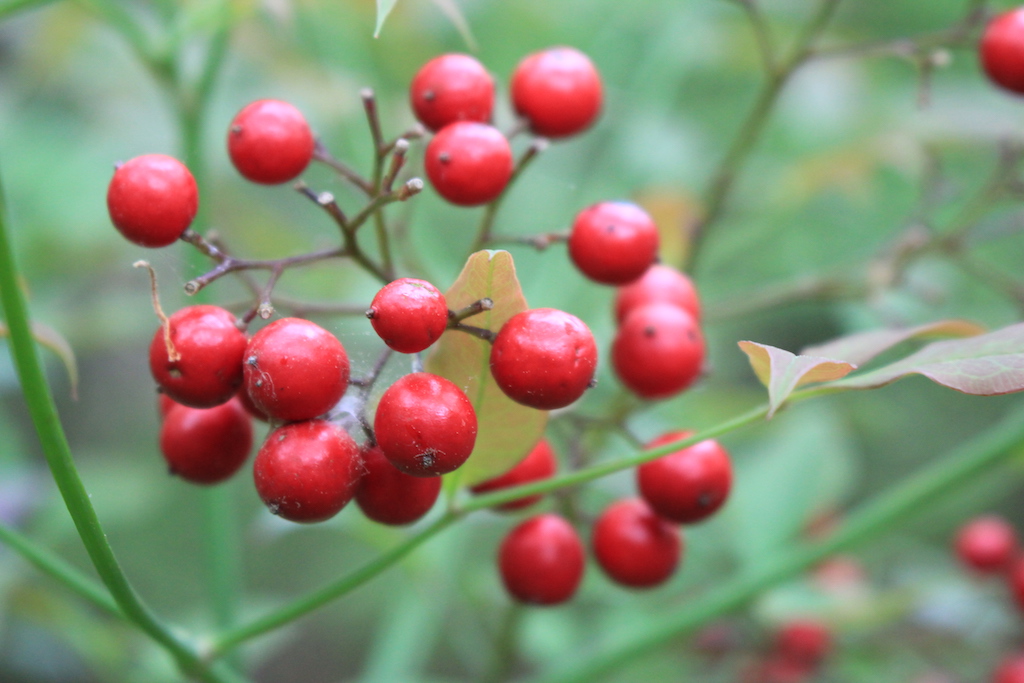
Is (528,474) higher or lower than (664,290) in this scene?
lower

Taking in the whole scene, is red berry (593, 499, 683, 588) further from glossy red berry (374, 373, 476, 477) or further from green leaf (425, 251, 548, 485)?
glossy red berry (374, 373, 476, 477)

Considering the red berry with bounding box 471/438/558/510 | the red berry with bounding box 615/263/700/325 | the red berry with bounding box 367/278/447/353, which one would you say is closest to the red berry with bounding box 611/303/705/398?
the red berry with bounding box 615/263/700/325

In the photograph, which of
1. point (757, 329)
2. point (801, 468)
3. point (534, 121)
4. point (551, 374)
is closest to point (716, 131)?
point (757, 329)

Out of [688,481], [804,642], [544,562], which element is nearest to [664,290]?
[688,481]

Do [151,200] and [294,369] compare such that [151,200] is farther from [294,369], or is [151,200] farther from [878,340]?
[878,340]

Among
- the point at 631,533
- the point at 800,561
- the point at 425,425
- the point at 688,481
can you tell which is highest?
the point at 425,425

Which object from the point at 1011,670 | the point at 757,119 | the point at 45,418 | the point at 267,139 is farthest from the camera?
the point at 1011,670

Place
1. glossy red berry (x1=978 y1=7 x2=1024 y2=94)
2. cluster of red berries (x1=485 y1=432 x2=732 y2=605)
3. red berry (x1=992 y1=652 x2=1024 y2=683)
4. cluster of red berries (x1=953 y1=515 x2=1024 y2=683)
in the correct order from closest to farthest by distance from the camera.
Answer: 1. cluster of red berries (x1=485 y1=432 x2=732 y2=605)
2. glossy red berry (x1=978 y1=7 x2=1024 y2=94)
3. red berry (x1=992 y1=652 x2=1024 y2=683)
4. cluster of red berries (x1=953 y1=515 x2=1024 y2=683)
